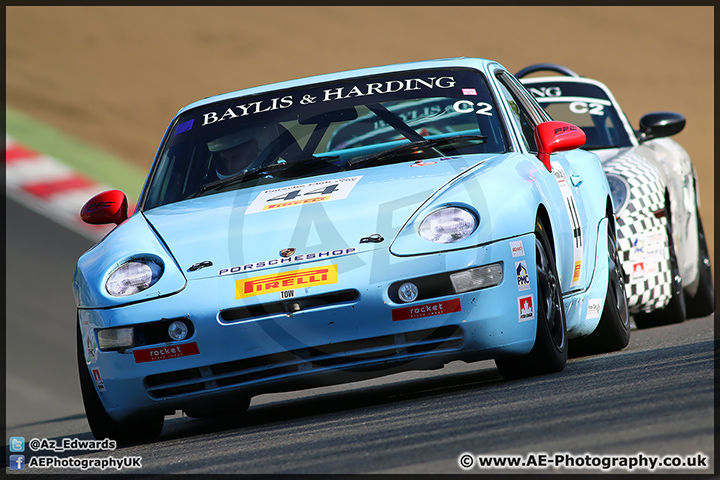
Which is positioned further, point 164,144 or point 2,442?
point 2,442

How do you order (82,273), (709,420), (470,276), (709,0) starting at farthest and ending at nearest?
(709,0) → (82,273) → (470,276) → (709,420)

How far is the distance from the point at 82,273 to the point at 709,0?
33.1 m

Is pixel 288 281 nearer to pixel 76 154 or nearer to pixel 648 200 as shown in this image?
pixel 648 200

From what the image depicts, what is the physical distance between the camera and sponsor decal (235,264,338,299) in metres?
4.41

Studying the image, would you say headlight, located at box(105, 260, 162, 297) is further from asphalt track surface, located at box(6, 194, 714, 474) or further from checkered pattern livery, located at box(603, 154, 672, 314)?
checkered pattern livery, located at box(603, 154, 672, 314)

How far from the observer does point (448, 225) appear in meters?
4.50

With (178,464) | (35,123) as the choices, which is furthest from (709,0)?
(178,464)

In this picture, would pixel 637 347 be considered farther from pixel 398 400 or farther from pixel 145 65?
pixel 145 65

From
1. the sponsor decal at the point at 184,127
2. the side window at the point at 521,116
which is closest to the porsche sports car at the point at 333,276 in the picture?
the side window at the point at 521,116

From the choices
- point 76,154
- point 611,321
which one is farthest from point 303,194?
point 76,154

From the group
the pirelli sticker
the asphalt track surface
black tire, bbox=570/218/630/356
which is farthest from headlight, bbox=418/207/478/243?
black tire, bbox=570/218/630/356

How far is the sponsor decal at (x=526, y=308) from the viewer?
14.9ft

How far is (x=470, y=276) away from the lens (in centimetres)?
444

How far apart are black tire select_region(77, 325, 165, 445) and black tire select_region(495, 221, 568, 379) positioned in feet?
4.88
